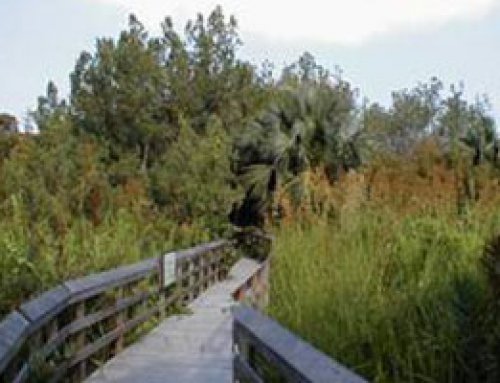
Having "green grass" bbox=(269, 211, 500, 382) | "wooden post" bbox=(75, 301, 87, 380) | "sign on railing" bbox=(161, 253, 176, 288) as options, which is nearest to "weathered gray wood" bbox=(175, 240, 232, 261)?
"sign on railing" bbox=(161, 253, 176, 288)

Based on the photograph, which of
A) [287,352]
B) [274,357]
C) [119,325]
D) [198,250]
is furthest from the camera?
[198,250]

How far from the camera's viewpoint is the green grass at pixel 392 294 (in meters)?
4.86

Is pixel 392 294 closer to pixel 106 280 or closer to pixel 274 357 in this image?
pixel 274 357

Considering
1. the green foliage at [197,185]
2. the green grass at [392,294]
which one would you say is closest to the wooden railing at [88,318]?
the green grass at [392,294]

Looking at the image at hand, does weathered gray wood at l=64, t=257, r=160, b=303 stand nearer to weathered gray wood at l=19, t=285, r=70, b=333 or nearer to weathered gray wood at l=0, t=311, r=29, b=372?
weathered gray wood at l=19, t=285, r=70, b=333

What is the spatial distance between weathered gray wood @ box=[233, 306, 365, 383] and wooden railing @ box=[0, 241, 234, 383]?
1146 mm

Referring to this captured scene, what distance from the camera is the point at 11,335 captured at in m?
5.04

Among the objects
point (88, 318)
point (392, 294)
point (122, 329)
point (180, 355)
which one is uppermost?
point (392, 294)

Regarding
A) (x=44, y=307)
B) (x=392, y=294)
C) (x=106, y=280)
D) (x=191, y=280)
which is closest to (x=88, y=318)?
(x=106, y=280)

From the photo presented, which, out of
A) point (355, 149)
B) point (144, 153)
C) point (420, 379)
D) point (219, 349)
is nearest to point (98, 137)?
point (144, 153)

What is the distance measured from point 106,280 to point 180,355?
0.99 m

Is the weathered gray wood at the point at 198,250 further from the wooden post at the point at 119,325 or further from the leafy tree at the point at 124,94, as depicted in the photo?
the leafy tree at the point at 124,94

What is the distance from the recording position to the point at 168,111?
109ft

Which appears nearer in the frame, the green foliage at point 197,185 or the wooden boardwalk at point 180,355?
the wooden boardwalk at point 180,355
